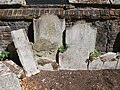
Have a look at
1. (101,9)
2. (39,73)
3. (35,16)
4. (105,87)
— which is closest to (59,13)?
(35,16)

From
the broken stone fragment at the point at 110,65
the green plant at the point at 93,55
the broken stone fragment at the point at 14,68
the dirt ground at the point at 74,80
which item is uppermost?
the green plant at the point at 93,55

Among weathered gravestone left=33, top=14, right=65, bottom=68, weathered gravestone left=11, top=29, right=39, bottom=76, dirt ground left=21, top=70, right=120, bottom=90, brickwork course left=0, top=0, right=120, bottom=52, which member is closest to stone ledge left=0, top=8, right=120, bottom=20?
brickwork course left=0, top=0, right=120, bottom=52

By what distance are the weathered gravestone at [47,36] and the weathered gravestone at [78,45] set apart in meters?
0.19

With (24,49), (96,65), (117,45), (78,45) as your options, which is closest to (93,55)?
(96,65)

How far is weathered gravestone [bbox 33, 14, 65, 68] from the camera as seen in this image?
475 cm

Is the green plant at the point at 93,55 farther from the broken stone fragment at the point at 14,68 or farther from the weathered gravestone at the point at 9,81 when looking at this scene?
the weathered gravestone at the point at 9,81

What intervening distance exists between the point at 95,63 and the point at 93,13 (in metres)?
1.07

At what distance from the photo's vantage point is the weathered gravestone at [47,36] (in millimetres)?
4750

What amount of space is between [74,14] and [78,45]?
25.6 inches

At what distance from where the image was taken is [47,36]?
16.1ft

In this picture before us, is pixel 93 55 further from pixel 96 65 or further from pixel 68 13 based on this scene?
pixel 68 13

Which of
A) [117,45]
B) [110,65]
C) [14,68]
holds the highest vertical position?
[117,45]

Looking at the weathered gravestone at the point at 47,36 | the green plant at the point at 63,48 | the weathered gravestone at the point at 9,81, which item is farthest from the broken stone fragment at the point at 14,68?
the green plant at the point at 63,48

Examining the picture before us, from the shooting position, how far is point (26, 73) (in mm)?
4781
